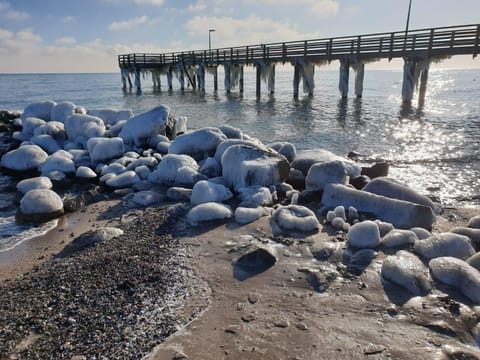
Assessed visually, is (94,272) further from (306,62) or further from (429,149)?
(306,62)

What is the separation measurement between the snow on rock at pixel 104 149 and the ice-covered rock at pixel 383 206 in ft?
17.3

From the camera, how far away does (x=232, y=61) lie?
3114cm

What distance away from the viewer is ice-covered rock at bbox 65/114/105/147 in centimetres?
959

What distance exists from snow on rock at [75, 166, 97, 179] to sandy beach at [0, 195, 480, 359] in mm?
3389

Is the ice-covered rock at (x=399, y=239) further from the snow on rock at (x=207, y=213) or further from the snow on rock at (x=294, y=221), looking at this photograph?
the snow on rock at (x=207, y=213)

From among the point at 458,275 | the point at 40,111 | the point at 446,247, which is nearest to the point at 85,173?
the point at 40,111

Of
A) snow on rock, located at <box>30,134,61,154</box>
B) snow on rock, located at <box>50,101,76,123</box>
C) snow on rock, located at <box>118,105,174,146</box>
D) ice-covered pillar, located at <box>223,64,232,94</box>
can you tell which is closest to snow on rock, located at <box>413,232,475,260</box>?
snow on rock, located at <box>118,105,174,146</box>

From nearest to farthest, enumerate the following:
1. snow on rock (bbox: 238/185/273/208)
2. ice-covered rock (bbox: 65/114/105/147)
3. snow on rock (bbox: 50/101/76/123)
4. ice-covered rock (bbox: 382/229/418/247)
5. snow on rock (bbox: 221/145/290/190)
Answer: ice-covered rock (bbox: 382/229/418/247) → snow on rock (bbox: 238/185/273/208) → snow on rock (bbox: 221/145/290/190) → ice-covered rock (bbox: 65/114/105/147) → snow on rock (bbox: 50/101/76/123)

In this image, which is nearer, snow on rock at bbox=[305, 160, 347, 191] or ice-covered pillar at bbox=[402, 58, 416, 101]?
snow on rock at bbox=[305, 160, 347, 191]

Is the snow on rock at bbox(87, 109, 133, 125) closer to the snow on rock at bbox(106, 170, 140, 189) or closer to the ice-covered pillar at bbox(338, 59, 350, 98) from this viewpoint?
the snow on rock at bbox(106, 170, 140, 189)

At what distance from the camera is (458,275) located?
132 inches

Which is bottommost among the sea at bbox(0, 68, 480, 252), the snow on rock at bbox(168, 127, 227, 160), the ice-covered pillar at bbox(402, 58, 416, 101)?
the sea at bbox(0, 68, 480, 252)

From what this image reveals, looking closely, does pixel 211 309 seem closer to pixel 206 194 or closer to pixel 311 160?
pixel 206 194

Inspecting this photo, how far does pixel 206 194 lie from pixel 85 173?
11.6ft
